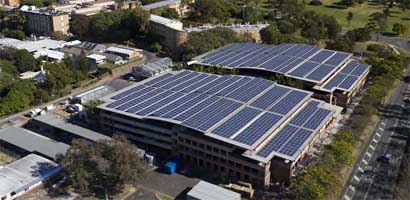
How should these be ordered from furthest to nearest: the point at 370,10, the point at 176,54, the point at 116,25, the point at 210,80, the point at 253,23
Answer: the point at 370,10 → the point at 253,23 → the point at 116,25 → the point at 176,54 → the point at 210,80

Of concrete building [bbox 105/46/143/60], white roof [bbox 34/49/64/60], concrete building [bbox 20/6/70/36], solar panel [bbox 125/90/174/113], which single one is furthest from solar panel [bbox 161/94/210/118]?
concrete building [bbox 20/6/70/36]

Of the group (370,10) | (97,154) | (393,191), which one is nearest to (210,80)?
(97,154)

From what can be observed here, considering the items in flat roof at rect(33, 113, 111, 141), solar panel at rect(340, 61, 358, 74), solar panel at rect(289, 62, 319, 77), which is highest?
solar panel at rect(289, 62, 319, 77)

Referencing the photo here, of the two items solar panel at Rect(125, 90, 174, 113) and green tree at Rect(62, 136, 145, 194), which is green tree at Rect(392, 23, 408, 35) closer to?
solar panel at Rect(125, 90, 174, 113)

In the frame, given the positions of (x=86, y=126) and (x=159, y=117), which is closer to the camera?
(x=159, y=117)

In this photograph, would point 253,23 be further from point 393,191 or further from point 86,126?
point 393,191

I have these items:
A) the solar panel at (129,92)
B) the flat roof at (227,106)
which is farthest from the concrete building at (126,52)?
the solar panel at (129,92)
